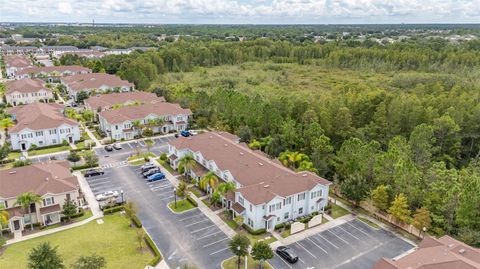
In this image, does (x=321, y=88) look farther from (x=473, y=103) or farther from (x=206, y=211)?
(x=206, y=211)

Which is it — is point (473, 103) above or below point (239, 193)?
above

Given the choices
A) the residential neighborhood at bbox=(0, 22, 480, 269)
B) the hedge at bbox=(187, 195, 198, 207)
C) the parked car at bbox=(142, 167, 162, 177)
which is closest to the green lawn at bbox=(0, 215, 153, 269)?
the residential neighborhood at bbox=(0, 22, 480, 269)

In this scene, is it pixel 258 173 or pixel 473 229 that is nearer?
pixel 473 229

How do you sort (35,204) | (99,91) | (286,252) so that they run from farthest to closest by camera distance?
(99,91) < (35,204) < (286,252)

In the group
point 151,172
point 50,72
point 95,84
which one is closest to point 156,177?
point 151,172

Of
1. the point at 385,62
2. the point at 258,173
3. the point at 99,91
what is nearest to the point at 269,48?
the point at 385,62

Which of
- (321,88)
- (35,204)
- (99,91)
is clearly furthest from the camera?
(321,88)

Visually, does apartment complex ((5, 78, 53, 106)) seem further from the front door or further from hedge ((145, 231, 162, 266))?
hedge ((145, 231, 162, 266))
